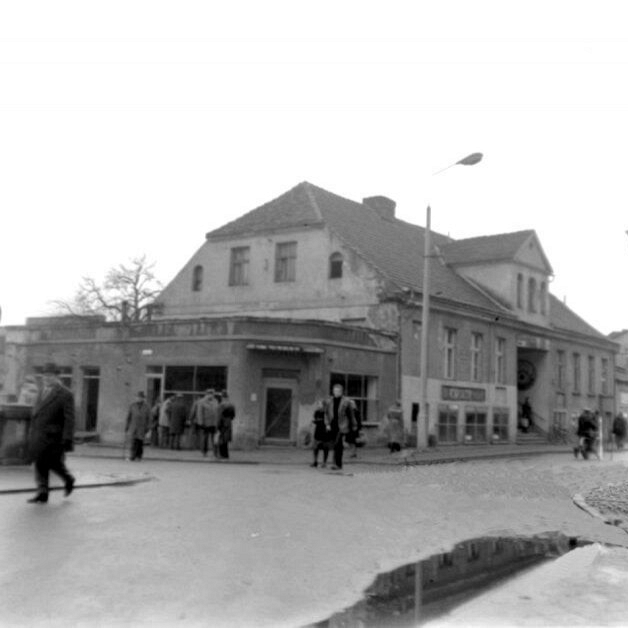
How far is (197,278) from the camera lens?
122 feet

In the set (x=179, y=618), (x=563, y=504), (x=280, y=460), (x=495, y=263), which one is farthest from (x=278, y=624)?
(x=495, y=263)

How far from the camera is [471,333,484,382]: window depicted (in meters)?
35.7

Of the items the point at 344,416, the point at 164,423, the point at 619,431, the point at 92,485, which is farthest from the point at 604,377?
the point at 92,485

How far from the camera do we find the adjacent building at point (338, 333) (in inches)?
1086

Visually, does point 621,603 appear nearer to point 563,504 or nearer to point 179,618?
point 179,618

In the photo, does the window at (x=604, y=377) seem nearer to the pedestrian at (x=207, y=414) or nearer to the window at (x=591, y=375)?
the window at (x=591, y=375)

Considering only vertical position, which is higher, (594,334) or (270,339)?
(594,334)

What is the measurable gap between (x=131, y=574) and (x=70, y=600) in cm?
91

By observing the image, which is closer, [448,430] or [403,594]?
[403,594]

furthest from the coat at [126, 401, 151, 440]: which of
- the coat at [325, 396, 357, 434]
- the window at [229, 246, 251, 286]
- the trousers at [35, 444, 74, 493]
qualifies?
the window at [229, 246, 251, 286]

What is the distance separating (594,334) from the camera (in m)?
48.0

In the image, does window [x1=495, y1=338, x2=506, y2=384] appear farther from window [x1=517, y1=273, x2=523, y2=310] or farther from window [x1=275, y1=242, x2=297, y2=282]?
window [x1=275, y1=242, x2=297, y2=282]

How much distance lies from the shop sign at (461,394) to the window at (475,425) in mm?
518

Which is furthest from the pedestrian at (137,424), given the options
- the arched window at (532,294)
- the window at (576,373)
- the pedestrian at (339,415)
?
the window at (576,373)
